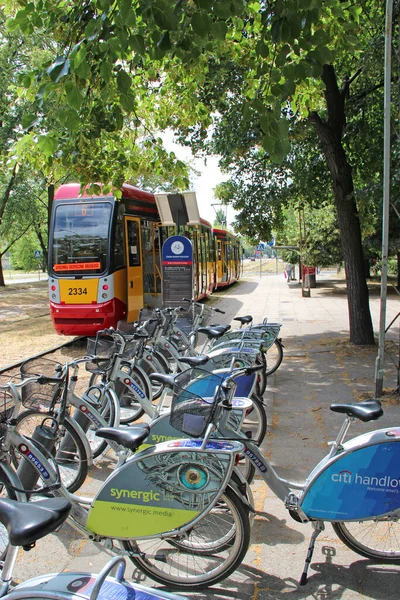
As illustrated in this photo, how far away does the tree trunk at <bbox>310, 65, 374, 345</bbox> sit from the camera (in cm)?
909

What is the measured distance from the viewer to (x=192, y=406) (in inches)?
117

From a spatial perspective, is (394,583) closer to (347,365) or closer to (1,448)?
(1,448)

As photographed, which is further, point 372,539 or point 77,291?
point 77,291

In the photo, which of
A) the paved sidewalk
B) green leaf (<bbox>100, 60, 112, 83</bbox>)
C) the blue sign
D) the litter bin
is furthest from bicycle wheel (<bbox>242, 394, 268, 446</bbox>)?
the litter bin

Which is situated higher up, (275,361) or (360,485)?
(360,485)

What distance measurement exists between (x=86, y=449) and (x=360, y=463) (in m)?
1.98

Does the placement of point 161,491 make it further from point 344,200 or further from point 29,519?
point 344,200

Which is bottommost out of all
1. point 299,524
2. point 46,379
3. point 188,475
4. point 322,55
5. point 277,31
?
point 299,524

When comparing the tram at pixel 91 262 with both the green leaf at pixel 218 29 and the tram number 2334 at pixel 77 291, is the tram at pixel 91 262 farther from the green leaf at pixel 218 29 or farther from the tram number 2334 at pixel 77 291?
the green leaf at pixel 218 29

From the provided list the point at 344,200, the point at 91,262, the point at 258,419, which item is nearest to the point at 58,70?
the point at 258,419

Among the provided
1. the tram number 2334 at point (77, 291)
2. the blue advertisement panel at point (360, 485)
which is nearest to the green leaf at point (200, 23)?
the blue advertisement panel at point (360, 485)

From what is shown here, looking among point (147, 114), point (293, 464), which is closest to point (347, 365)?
point (293, 464)

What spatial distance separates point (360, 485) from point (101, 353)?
2.69 m

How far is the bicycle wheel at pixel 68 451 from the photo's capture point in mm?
3785
